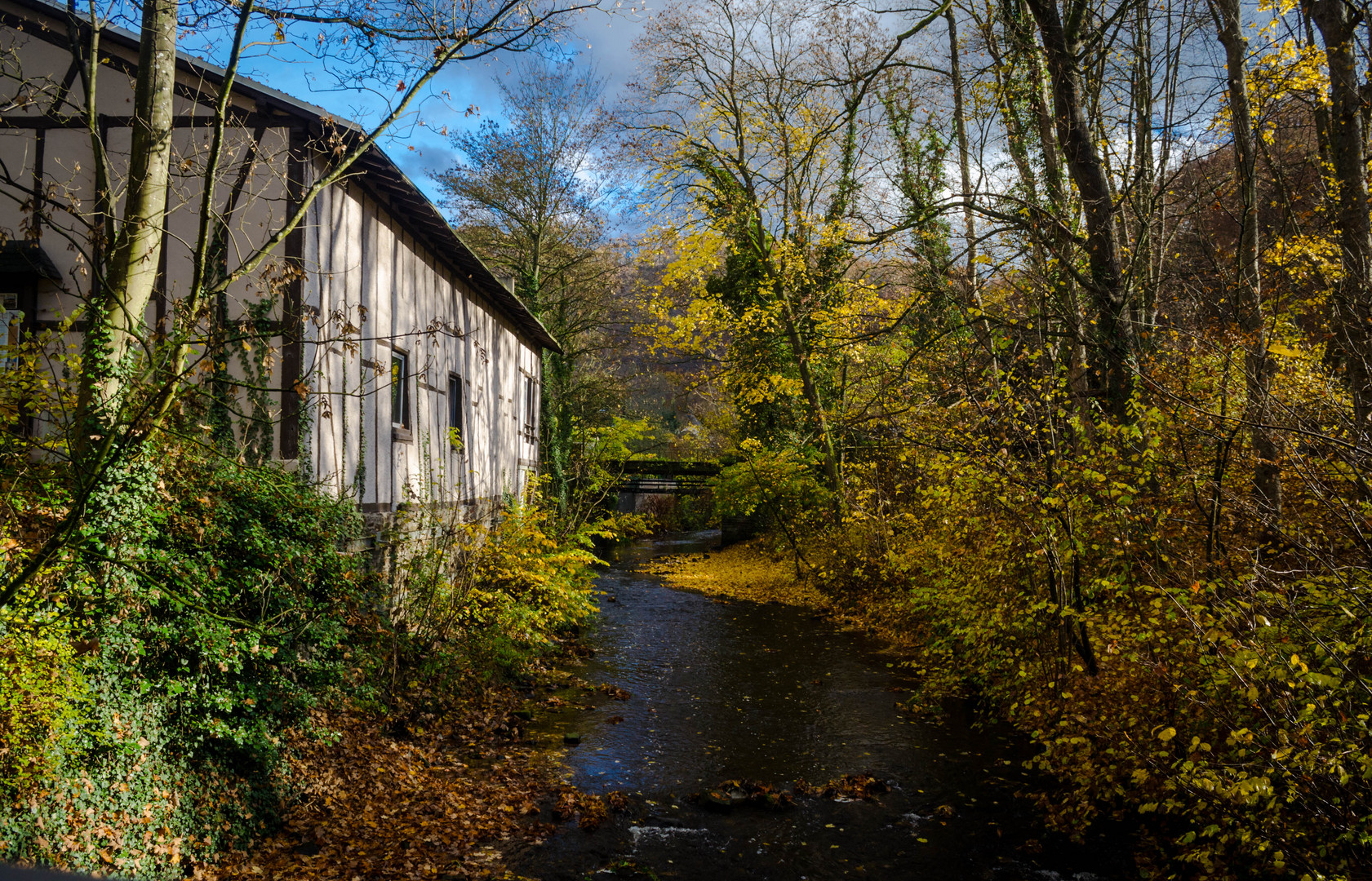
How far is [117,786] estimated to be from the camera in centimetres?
475

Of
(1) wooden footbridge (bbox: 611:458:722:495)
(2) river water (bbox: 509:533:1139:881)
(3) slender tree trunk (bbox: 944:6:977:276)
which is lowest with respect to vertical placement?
(2) river water (bbox: 509:533:1139:881)

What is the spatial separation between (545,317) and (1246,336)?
1936 centimetres

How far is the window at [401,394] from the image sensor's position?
10.3 metres

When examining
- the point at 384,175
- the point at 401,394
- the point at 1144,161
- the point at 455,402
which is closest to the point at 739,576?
the point at 455,402

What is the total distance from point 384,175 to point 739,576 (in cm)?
1390

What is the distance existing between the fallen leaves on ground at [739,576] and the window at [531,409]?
4.90 metres

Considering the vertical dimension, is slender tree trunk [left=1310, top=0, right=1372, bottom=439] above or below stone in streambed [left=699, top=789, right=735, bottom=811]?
above

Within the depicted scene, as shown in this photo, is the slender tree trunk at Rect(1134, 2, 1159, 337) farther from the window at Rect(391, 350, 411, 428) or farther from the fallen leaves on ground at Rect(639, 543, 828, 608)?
the fallen leaves on ground at Rect(639, 543, 828, 608)

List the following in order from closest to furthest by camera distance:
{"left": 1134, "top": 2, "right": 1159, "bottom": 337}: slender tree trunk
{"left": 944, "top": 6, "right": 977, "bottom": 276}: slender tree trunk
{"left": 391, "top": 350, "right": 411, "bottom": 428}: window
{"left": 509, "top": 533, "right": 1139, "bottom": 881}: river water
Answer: {"left": 509, "top": 533, "right": 1139, "bottom": 881}: river water → {"left": 1134, "top": 2, "right": 1159, "bottom": 337}: slender tree trunk → {"left": 391, "top": 350, "right": 411, "bottom": 428}: window → {"left": 944, "top": 6, "right": 977, "bottom": 276}: slender tree trunk

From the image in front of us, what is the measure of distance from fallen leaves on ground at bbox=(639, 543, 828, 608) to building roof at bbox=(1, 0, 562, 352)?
8392mm

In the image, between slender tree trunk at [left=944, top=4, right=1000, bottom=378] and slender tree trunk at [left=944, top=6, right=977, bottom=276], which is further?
slender tree trunk at [left=944, top=6, right=977, bottom=276]

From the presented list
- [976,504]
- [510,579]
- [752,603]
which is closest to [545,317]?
[752,603]

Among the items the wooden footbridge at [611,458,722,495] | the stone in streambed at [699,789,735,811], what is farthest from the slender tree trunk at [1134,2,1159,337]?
the wooden footbridge at [611,458,722,495]

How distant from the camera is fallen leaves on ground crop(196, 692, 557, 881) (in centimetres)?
543
